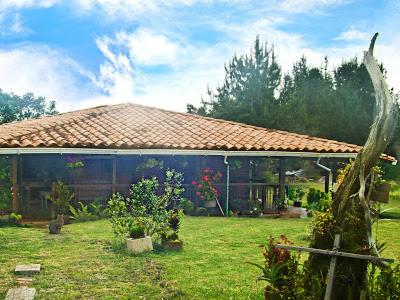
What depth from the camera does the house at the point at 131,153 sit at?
15312 millimetres

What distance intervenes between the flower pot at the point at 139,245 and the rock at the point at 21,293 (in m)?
2.68

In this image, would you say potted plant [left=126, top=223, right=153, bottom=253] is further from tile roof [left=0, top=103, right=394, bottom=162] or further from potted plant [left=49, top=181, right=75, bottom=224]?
tile roof [left=0, top=103, right=394, bottom=162]

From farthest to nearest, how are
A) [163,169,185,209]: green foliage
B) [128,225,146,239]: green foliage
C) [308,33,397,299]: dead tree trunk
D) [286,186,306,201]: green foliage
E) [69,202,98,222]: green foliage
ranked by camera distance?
[286,186,306,201]: green foliage
[69,202,98,222]: green foliage
[163,169,185,209]: green foliage
[128,225,146,239]: green foliage
[308,33,397,299]: dead tree trunk

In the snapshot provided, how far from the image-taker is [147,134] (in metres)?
17.2

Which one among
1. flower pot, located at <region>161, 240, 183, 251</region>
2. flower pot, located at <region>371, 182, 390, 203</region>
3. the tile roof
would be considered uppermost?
the tile roof

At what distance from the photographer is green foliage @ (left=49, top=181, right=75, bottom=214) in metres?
14.5

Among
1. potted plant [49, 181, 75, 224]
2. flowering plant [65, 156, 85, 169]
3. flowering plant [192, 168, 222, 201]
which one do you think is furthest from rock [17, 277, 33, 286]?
flowering plant [192, 168, 222, 201]

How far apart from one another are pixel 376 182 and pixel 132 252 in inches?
219

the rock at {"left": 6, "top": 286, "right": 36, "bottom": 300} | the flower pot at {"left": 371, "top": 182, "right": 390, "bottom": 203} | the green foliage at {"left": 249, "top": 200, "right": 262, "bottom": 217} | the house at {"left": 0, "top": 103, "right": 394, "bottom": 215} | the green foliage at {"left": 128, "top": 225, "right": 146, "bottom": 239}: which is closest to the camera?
the flower pot at {"left": 371, "top": 182, "right": 390, "bottom": 203}

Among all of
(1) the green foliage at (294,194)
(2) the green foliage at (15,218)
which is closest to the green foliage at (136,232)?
(2) the green foliage at (15,218)

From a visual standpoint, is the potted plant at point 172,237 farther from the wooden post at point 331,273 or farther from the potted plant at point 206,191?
the potted plant at point 206,191

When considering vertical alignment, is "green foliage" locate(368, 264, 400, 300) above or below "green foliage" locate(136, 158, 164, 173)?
below

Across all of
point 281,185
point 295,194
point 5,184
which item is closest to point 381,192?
point 281,185

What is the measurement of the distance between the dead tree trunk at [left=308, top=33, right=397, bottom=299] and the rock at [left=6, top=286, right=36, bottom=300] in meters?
4.05
